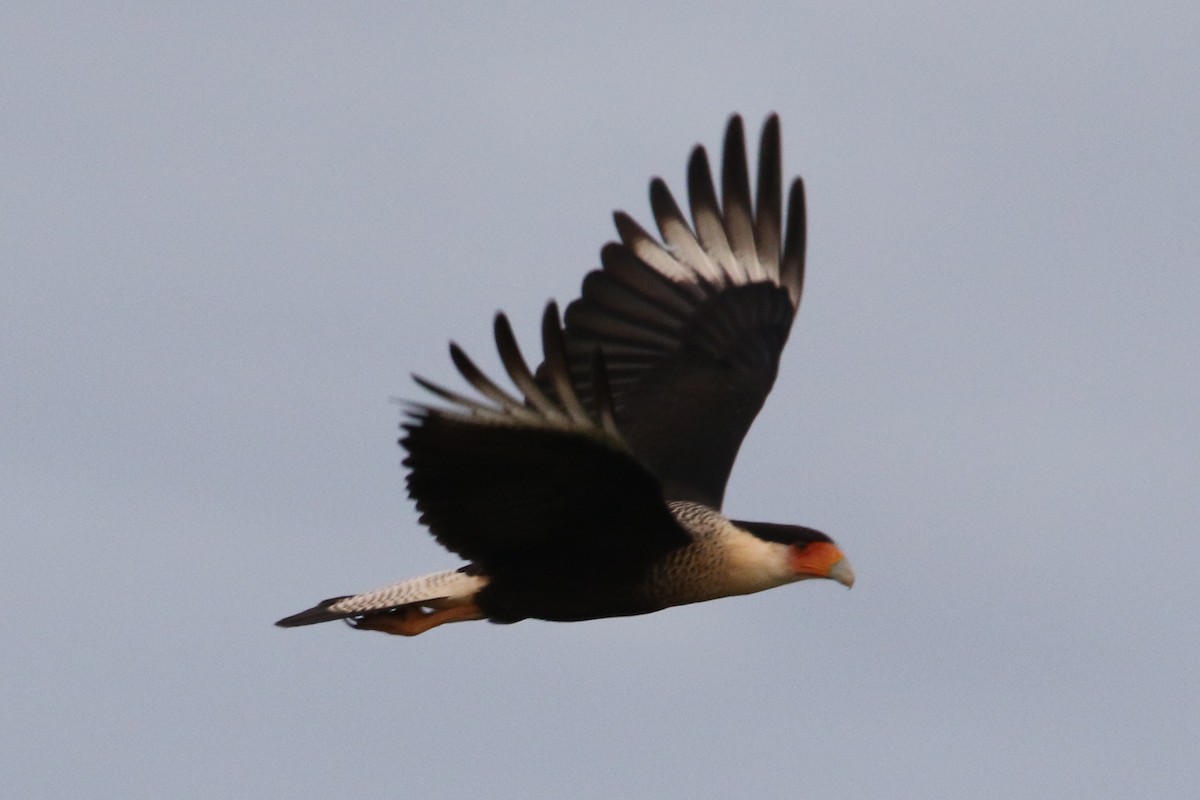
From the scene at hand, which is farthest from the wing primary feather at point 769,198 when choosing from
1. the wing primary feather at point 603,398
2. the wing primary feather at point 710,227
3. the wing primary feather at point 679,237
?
the wing primary feather at point 603,398

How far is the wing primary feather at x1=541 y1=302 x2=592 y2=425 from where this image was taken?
7.95 metres

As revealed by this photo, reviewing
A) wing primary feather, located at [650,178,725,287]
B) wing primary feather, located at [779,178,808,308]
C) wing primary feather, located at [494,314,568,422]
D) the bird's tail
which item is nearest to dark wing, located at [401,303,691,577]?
wing primary feather, located at [494,314,568,422]

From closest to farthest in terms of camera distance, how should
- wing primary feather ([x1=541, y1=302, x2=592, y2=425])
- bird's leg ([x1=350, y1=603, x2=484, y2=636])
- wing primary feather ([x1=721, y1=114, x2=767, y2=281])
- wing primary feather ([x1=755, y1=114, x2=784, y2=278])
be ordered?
wing primary feather ([x1=541, y1=302, x2=592, y2=425]) → bird's leg ([x1=350, y1=603, x2=484, y2=636]) → wing primary feather ([x1=755, y1=114, x2=784, y2=278]) → wing primary feather ([x1=721, y1=114, x2=767, y2=281])

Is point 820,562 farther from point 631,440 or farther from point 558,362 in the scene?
point 558,362

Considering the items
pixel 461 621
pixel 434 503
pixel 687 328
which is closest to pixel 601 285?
pixel 687 328

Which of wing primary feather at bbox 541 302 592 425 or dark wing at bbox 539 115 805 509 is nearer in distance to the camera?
wing primary feather at bbox 541 302 592 425

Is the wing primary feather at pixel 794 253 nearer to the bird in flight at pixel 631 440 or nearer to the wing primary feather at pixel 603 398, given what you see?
the bird in flight at pixel 631 440

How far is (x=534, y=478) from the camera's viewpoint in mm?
8781

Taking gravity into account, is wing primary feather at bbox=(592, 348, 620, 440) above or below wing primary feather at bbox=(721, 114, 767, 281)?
below

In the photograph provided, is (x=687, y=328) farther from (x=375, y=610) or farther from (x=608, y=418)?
(x=608, y=418)

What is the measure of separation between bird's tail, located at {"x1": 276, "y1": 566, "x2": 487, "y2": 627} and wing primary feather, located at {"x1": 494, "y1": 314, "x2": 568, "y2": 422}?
67.6 inches

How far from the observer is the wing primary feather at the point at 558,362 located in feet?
26.1

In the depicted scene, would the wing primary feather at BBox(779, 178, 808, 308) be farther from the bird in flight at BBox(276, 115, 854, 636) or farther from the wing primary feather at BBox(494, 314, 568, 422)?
the wing primary feather at BBox(494, 314, 568, 422)

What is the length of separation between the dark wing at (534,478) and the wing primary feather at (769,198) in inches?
108
